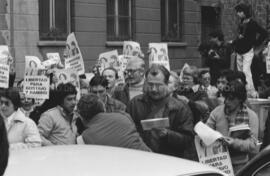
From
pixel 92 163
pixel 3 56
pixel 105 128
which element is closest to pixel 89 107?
pixel 105 128

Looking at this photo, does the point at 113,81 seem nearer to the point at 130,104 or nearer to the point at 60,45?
the point at 130,104

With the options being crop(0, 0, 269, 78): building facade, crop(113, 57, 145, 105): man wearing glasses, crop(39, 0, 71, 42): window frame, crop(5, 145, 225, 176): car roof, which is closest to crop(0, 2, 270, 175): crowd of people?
crop(113, 57, 145, 105): man wearing glasses

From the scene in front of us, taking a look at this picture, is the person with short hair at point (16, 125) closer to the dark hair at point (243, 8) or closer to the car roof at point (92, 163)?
the car roof at point (92, 163)

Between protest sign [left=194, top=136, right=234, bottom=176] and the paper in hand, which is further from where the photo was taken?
protest sign [left=194, top=136, right=234, bottom=176]

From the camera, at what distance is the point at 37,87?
8.92 m

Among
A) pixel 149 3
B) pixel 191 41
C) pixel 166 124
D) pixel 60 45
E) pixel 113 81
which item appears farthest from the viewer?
pixel 191 41

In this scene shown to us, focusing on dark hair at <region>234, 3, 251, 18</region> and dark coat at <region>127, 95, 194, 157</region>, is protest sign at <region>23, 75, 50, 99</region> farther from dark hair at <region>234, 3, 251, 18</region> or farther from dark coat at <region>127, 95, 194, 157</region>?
dark hair at <region>234, 3, 251, 18</region>

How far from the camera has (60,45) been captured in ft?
57.1

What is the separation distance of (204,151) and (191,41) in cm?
1618

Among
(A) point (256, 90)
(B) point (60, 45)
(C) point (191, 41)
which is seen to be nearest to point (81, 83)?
(A) point (256, 90)

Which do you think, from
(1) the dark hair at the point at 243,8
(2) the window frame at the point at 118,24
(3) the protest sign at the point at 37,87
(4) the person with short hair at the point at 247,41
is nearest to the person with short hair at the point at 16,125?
(3) the protest sign at the point at 37,87

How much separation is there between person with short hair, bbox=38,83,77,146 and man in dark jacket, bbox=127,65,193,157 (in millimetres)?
765

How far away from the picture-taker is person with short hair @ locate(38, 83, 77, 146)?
669 centimetres

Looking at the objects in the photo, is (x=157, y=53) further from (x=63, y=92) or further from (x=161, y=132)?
(x=161, y=132)
